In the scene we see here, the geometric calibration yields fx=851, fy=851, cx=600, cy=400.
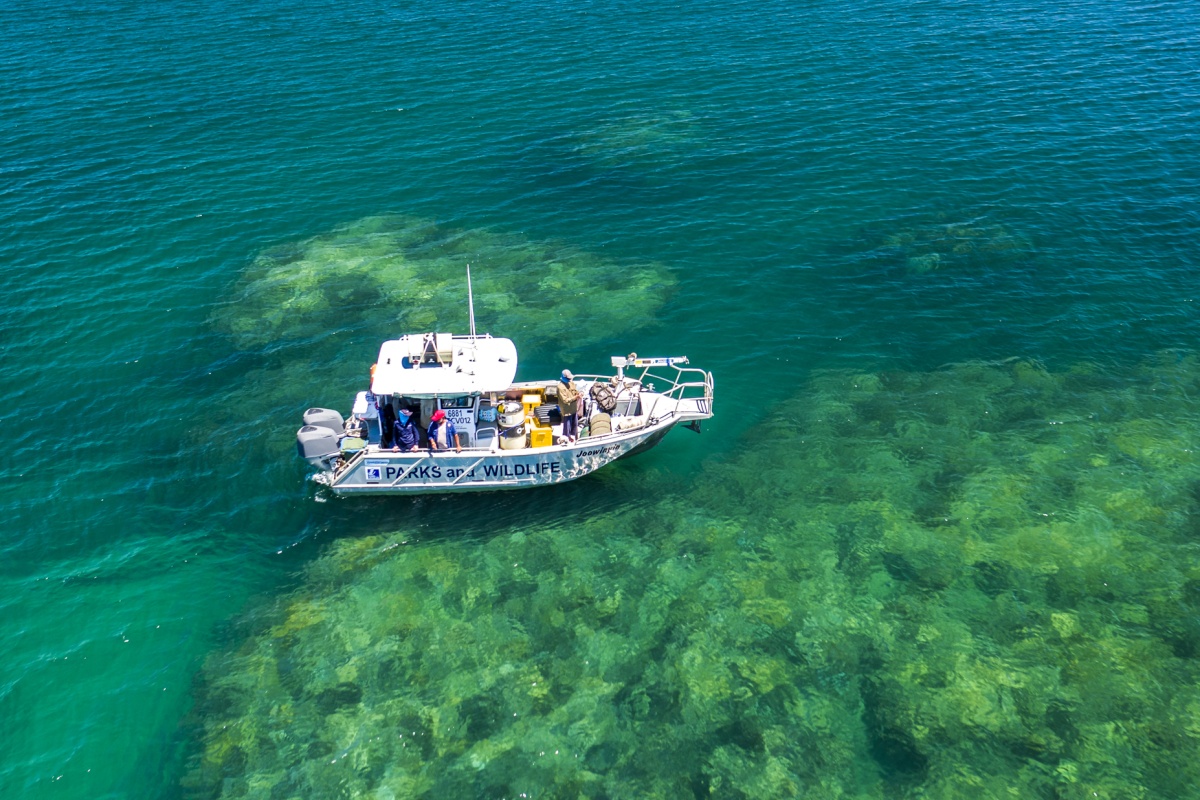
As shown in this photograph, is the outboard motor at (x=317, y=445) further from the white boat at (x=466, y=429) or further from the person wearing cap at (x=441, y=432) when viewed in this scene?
the person wearing cap at (x=441, y=432)

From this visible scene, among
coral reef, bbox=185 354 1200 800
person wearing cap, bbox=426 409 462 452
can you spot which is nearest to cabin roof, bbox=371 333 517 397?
person wearing cap, bbox=426 409 462 452

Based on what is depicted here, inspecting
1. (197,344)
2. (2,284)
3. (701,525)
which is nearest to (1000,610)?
(701,525)

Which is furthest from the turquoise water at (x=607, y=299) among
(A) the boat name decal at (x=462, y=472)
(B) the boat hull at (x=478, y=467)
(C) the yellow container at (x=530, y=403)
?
(C) the yellow container at (x=530, y=403)

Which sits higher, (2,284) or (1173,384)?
(2,284)

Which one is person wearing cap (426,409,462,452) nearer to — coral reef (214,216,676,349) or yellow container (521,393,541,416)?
yellow container (521,393,541,416)

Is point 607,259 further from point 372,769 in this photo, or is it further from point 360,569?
point 372,769

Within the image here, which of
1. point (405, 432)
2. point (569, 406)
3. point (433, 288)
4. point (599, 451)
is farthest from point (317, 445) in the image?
point (433, 288)

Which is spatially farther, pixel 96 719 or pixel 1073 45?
pixel 1073 45

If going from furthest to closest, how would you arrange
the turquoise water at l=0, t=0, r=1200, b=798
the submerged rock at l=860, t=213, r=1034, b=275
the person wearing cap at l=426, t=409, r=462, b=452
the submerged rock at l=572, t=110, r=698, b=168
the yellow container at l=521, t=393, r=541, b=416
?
the submerged rock at l=572, t=110, r=698, b=168, the submerged rock at l=860, t=213, r=1034, b=275, the yellow container at l=521, t=393, r=541, b=416, the person wearing cap at l=426, t=409, r=462, b=452, the turquoise water at l=0, t=0, r=1200, b=798
